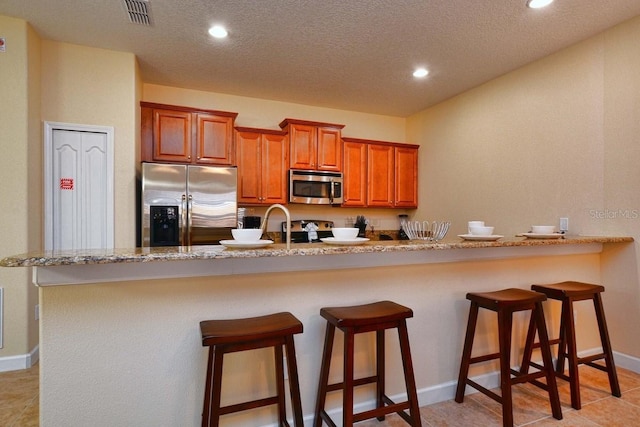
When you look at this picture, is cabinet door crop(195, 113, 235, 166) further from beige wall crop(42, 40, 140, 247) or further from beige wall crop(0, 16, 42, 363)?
beige wall crop(0, 16, 42, 363)

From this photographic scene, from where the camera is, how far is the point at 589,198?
2885 millimetres

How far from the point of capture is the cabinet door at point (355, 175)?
15.2 feet

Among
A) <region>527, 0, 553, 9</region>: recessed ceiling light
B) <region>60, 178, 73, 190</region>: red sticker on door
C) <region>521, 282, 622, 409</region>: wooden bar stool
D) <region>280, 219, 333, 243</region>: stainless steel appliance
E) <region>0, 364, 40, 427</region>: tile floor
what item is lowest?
<region>0, 364, 40, 427</region>: tile floor

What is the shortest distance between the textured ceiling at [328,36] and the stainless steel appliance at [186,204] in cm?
110

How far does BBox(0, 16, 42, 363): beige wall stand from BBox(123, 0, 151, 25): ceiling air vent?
2.99 ft

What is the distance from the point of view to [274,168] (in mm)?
4254

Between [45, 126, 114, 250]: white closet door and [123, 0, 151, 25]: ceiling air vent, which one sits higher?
[123, 0, 151, 25]: ceiling air vent

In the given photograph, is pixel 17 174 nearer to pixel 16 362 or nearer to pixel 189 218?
pixel 189 218

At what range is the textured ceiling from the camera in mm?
2508

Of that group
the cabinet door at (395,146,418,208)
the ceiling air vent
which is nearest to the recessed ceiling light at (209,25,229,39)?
the ceiling air vent

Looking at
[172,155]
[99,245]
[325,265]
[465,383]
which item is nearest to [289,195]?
[172,155]

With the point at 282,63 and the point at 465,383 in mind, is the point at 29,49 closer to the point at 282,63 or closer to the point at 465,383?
the point at 282,63

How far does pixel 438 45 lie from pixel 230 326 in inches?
114

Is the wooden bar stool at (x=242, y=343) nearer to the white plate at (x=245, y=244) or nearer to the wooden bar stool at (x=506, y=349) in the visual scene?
the white plate at (x=245, y=244)
